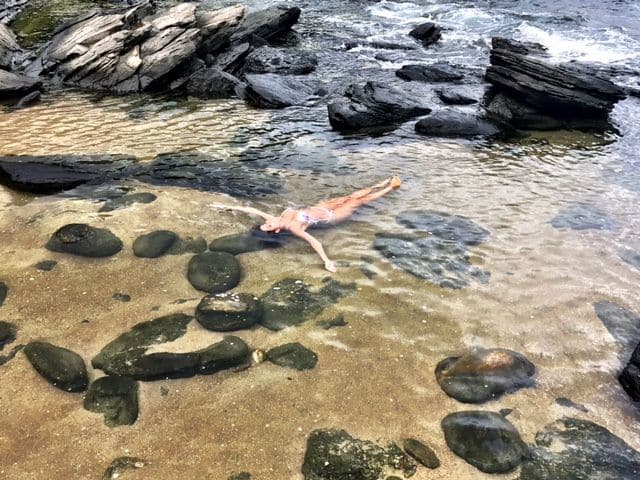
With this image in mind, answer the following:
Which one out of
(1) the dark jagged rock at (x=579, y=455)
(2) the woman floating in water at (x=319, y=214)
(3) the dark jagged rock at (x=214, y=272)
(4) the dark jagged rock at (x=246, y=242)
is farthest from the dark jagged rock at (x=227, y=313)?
(1) the dark jagged rock at (x=579, y=455)

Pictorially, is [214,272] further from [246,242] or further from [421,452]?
[421,452]

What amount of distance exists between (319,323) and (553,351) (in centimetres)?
251

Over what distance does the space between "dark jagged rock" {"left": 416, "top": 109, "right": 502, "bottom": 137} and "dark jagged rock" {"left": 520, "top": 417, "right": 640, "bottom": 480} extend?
8.03 metres

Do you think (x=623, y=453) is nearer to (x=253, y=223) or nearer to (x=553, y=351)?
(x=553, y=351)

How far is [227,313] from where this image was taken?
18.8ft

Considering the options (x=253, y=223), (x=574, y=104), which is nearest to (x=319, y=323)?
(x=253, y=223)

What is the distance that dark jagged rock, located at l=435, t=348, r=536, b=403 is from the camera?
4.91m

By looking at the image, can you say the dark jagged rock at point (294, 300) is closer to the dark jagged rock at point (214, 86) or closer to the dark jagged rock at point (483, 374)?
the dark jagged rock at point (483, 374)

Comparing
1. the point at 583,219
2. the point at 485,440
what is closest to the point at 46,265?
the point at 485,440

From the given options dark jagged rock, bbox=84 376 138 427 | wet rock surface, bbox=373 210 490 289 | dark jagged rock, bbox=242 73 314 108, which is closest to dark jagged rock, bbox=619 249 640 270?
wet rock surface, bbox=373 210 490 289

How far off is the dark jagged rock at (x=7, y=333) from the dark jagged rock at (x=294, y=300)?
2541mm

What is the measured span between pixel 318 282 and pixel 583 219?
14.7ft

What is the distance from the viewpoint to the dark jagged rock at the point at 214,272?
6273 mm

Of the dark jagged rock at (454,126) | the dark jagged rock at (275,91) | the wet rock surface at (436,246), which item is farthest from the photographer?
the dark jagged rock at (275,91)
